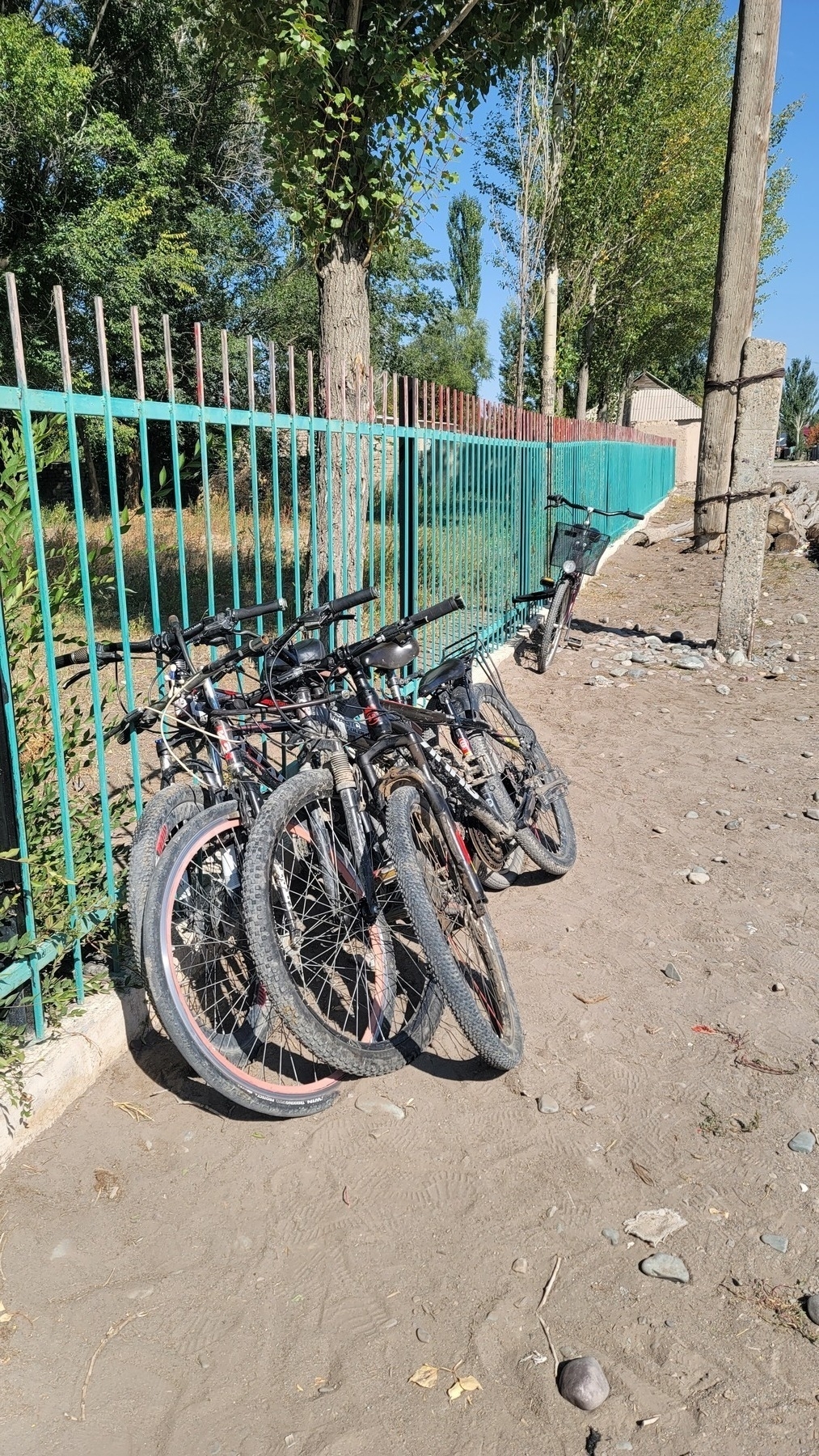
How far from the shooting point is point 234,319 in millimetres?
21609

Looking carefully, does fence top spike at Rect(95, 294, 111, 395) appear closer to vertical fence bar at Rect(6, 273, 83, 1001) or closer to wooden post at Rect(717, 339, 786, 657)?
vertical fence bar at Rect(6, 273, 83, 1001)

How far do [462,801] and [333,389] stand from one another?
336 centimetres

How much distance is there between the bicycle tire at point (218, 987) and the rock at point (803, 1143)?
4.25 feet

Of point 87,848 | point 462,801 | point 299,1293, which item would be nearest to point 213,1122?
point 299,1293

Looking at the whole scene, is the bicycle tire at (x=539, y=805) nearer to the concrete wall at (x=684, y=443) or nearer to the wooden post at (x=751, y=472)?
the wooden post at (x=751, y=472)

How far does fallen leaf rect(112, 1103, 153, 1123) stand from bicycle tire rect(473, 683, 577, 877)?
6.35 feet

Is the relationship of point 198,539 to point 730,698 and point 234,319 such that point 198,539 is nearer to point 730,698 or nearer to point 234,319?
point 234,319

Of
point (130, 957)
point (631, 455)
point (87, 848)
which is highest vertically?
point (631, 455)

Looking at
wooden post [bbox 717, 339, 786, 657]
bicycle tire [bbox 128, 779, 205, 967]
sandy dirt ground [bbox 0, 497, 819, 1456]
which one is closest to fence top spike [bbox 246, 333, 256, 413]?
bicycle tire [bbox 128, 779, 205, 967]

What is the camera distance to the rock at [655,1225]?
2.40 m

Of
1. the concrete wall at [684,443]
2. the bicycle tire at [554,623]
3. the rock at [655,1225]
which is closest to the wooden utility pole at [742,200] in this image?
the bicycle tire at [554,623]

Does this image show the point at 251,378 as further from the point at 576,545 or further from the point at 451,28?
the point at 576,545

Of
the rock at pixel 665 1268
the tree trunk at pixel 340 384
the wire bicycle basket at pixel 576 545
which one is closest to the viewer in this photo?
the rock at pixel 665 1268

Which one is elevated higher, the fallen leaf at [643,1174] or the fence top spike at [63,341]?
the fence top spike at [63,341]
